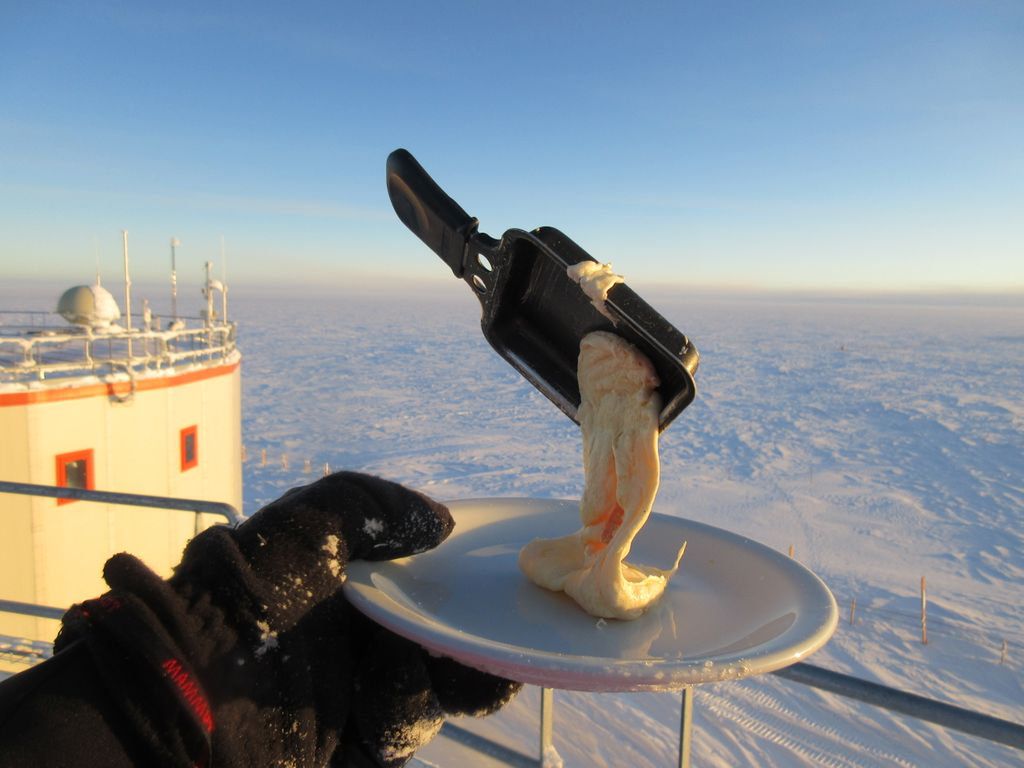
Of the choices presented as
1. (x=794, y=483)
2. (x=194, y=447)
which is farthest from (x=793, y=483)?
(x=194, y=447)

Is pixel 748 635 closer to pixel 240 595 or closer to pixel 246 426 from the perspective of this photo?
pixel 240 595

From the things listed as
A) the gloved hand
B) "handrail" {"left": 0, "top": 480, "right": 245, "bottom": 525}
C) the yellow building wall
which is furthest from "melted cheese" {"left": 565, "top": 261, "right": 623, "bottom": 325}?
the yellow building wall

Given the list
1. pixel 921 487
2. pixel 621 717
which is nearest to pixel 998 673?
pixel 621 717

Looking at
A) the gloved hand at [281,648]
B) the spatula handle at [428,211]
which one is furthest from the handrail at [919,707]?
the spatula handle at [428,211]

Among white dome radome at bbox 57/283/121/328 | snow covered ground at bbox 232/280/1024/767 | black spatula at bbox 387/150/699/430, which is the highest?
black spatula at bbox 387/150/699/430

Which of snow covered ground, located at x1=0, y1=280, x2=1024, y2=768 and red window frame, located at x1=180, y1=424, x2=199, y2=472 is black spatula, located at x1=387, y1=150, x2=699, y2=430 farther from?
red window frame, located at x1=180, y1=424, x2=199, y2=472

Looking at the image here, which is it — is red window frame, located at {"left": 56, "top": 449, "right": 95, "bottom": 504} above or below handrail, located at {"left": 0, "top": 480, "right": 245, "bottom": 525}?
below

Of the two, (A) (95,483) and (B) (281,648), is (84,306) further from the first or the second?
(B) (281,648)

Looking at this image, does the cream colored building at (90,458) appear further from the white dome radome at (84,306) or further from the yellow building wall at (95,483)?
the white dome radome at (84,306)
